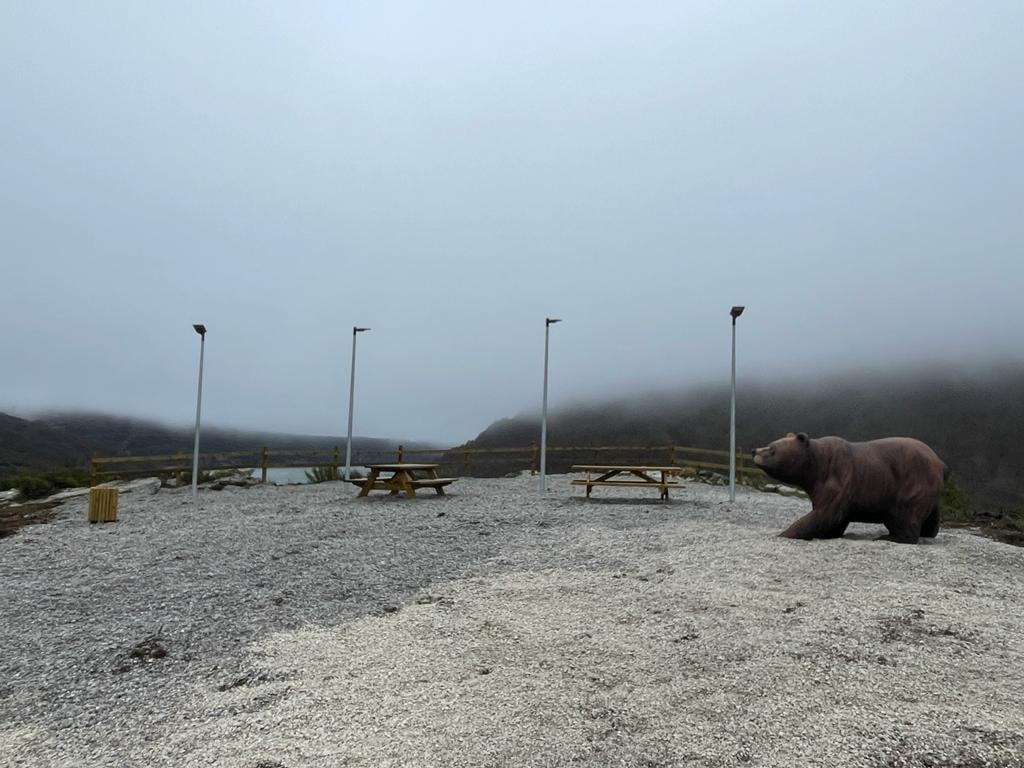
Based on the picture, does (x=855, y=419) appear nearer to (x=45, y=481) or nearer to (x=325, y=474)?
(x=325, y=474)

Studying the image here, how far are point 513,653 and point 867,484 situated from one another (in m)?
5.17

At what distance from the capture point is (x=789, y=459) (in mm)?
7660

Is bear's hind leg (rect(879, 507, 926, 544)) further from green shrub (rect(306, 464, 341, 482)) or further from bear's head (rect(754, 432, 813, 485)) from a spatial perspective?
green shrub (rect(306, 464, 341, 482))

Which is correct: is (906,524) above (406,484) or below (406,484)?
above

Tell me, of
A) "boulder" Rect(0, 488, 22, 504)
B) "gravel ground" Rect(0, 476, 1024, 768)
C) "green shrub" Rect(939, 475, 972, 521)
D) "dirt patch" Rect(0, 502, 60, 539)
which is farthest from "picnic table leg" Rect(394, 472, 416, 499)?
"green shrub" Rect(939, 475, 972, 521)

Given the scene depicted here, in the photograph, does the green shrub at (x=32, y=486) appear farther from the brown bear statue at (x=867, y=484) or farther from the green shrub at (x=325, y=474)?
the brown bear statue at (x=867, y=484)

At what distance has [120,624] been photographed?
4.83m

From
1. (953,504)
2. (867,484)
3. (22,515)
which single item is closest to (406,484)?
(22,515)

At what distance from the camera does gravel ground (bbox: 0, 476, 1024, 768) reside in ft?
10.00

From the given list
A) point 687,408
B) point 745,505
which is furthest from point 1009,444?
point 745,505

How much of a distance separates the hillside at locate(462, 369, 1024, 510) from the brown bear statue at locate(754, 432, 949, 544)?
28.3m

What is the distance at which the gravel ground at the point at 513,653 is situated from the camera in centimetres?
305

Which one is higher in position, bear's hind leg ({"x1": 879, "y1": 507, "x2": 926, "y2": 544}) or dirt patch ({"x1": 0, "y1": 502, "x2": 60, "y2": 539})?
bear's hind leg ({"x1": 879, "y1": 507, "x2": 926, "y2": 544})

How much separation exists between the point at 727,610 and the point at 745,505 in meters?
7.51
